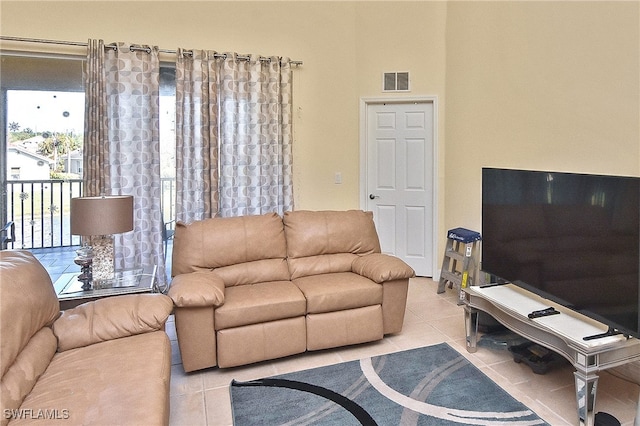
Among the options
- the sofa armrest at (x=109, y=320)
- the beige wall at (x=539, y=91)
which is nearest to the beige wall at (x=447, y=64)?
the beige wall at (x=539, y=91)

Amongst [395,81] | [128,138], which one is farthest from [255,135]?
[395,81]

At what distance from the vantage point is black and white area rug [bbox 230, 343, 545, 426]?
2.19 metres

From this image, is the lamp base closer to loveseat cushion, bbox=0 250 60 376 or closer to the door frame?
loveseat cushion, bbox=0 250 60 376

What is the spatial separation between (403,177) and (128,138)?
2.99 meters

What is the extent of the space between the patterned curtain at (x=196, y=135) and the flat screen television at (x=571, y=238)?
2.59 m

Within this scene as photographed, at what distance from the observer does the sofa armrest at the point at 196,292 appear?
98.3 inches

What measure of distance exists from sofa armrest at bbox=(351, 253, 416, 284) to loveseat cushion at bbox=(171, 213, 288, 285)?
633mm

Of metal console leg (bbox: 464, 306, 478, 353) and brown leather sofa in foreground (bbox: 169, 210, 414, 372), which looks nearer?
brown leather sofa in foreground (bbox: 169, 210, 414, 372)

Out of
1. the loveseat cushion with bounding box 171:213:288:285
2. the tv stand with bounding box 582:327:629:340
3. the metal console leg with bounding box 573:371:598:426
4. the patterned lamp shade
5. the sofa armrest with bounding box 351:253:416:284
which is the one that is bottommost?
the metal console leg with bounding box 573:371:598:426

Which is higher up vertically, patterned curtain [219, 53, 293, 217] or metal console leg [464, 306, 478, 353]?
patterned curtain [219, 53, 293, 217]

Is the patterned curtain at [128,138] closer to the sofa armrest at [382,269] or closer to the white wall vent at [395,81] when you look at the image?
the sofa armrest at [382,269]

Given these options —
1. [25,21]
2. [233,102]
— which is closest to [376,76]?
[233,102]

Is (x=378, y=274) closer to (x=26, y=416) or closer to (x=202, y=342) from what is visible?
(x=202, y=342)

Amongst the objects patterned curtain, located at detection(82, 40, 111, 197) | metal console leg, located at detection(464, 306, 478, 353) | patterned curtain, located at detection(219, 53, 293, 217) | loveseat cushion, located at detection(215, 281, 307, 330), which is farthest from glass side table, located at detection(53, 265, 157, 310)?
metal console leg, located at detection(464, 306, 478, 353)
